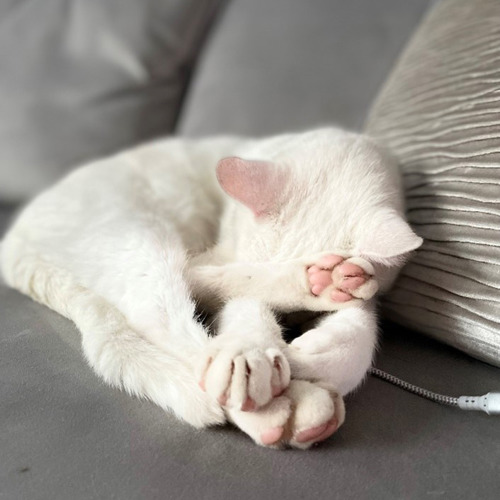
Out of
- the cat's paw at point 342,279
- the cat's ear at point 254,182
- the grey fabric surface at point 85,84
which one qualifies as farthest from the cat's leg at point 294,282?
the grey fabric surface at point 85,84

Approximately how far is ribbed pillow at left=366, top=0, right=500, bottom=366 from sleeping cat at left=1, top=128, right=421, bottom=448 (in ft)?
0.21

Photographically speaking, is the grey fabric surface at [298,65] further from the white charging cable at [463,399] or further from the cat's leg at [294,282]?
the white charging cable at [463,399]

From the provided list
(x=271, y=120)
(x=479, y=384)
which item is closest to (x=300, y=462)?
(x=479, y=384)

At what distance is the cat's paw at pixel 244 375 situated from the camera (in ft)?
2.48

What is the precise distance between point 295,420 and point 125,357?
275mm

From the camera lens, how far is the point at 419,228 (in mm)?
1174

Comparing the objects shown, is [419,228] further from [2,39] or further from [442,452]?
[2,39]

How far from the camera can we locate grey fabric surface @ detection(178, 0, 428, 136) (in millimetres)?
1816

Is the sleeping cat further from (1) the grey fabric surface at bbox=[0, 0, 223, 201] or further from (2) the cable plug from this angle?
(1) the grey fabric surface at bbox=[0, 0, 223, 201]

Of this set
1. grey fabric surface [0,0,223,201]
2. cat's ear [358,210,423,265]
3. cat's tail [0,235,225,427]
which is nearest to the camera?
cat's tail [0,235,225,427]

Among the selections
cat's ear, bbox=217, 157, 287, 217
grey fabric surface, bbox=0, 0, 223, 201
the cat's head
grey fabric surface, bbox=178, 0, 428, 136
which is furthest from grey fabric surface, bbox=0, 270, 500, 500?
grey fabric surface, bbox=0, 0, 223, 201

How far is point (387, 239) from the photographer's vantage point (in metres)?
0.99

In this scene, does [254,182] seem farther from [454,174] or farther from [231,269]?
[454,174]

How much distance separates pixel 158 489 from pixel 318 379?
0.26m
